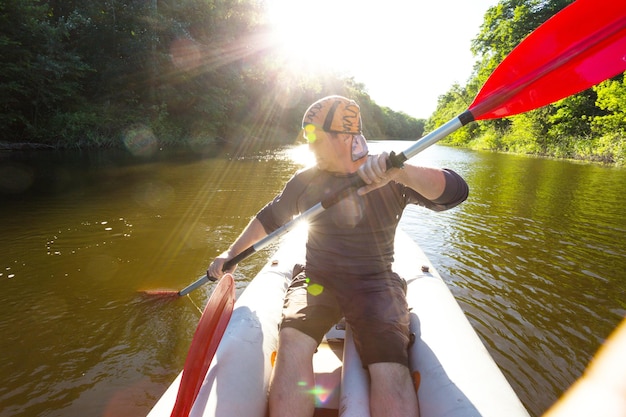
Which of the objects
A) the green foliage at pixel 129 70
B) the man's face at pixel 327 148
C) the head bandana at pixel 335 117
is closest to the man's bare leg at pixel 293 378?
the man's face at pixel 327 148

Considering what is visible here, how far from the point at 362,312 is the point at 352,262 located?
27 centimetres

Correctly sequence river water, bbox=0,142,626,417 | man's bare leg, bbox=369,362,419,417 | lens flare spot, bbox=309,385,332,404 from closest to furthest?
man's bare leg, bbox=369,362,419,417 → lens flare spot, bbox=309,385,332,404 → river water, bbox=0,142,626,417

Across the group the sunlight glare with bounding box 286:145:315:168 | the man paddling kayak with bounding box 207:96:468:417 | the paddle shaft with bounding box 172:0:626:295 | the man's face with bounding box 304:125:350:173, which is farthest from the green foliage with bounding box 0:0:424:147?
the paddle shaft with bounding box 172:0:626:295

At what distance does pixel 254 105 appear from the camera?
33.8m

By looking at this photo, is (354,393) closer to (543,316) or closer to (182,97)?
(543,316)

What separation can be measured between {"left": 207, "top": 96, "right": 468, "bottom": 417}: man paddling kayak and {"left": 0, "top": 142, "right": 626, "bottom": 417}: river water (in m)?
1.47

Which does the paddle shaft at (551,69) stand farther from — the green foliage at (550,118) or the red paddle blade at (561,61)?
the green foliage at (550,118)

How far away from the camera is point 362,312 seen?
5.75ft

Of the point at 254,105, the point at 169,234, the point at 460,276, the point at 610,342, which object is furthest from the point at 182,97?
the point at 610,342

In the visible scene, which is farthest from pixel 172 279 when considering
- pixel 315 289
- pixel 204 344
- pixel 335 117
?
pixel 335 117

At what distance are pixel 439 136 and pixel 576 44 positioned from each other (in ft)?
3.51

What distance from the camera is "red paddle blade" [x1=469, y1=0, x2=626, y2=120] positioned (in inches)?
78.8

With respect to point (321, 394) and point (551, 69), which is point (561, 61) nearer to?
point (551, 69)

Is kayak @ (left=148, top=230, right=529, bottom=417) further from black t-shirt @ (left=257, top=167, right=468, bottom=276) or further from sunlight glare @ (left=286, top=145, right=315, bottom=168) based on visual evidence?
sunlight glare @ (left=286, top=145, right=315, bottom=168)
